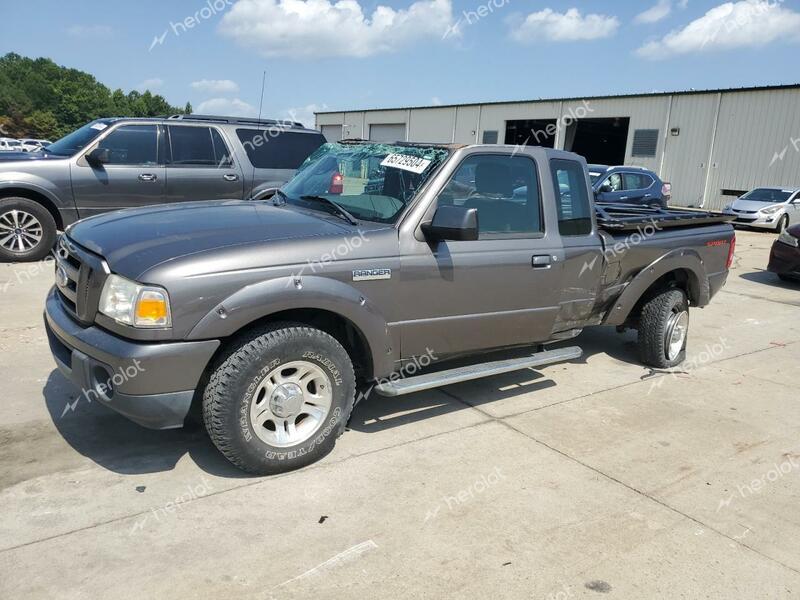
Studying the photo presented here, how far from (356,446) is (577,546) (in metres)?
1.44

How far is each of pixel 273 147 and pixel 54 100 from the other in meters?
118

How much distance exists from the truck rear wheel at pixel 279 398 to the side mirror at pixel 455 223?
885 mm

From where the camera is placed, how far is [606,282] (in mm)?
5164

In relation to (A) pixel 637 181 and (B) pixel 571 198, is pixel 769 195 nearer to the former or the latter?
(A) pixel 637 181

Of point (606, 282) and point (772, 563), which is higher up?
point (606, 282)

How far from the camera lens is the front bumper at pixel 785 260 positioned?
10454 mm

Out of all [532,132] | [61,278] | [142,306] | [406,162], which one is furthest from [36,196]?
[532,132]

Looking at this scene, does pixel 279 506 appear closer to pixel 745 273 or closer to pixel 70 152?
pixel 70 152

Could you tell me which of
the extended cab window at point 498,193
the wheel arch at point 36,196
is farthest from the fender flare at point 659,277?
the wheel arch at point 36,196

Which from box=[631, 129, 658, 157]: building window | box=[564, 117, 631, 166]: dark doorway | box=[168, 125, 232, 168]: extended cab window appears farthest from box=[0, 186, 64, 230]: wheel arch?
box=[564, 117, 631, 166]: dark doorway

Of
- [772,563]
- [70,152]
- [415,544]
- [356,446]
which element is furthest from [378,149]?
[70,152]

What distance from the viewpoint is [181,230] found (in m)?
3.51

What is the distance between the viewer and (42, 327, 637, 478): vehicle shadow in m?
3.58

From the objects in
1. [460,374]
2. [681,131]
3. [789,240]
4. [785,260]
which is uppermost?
[681,131]
